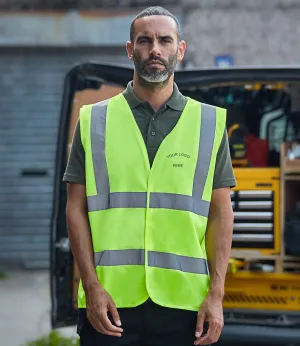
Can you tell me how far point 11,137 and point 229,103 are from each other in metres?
4.07

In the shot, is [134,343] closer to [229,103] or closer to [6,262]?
[229,103]

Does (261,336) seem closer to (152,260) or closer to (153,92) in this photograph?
(152,260)

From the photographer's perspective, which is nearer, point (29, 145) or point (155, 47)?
point (155, 47)

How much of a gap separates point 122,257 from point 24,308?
17.3 feet

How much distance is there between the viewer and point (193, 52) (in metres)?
10.1

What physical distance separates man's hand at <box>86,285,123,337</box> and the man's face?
723 millimetres

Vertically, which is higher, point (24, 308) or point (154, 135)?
point (154, 135)

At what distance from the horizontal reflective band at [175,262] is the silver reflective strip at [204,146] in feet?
0.70

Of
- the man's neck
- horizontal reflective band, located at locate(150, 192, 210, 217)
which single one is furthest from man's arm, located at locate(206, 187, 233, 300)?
the man's neck

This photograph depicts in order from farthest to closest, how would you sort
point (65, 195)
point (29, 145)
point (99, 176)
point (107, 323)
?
point (29, 145) < point (65, 195) < point (99, 176) < point (107, 323)

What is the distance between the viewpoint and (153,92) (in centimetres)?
296

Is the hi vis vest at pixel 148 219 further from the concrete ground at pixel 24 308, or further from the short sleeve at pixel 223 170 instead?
the concrete ground at pixel 24 308

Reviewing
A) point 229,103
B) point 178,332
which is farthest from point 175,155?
point 229,103

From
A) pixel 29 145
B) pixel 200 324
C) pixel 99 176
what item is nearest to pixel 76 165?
pixel 99 176
